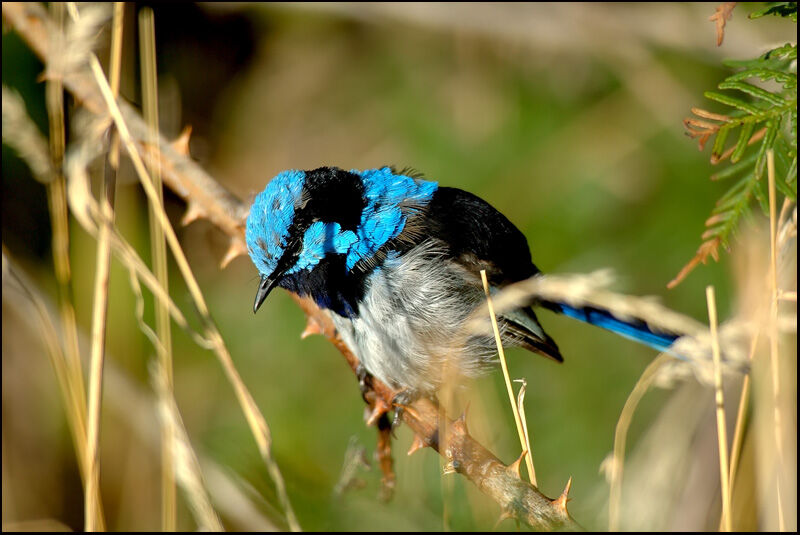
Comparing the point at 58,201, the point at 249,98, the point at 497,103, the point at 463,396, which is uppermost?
the point at 249,98

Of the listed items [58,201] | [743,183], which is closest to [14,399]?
[58,201]

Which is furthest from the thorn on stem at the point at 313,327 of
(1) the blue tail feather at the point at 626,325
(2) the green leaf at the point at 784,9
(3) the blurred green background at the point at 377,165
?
(2) the green leaf at the point at 784,9

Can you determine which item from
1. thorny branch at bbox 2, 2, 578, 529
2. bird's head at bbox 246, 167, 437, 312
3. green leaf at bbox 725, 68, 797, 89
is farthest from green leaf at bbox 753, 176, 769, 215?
bird's head at bbox 246, 167, 437, 312

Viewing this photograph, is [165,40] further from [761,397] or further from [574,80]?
[761,397]

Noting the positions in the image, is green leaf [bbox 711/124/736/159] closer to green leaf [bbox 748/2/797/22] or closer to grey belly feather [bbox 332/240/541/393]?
green leaf [bbox 748/2/797/22]

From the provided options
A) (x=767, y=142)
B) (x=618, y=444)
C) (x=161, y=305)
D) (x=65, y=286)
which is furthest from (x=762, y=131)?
(x=65, y=286)

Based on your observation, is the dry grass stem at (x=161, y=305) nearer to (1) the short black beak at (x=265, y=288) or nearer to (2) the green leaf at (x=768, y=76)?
(1) the short black beak at (x=265, y=288)
